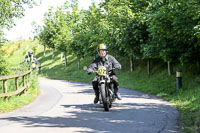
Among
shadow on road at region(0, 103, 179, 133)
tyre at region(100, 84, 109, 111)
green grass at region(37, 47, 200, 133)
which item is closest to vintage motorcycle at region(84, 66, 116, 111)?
tyre at region(100, 84, 109, 111)

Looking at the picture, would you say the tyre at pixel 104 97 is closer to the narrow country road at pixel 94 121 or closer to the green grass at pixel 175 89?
the narrow country road at pixel 94 121

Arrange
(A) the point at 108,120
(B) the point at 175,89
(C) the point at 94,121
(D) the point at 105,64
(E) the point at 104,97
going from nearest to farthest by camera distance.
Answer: (C) the point at 94,121, (A) the point at 108,120, (E) the point at 104,97, (D) the point at 105,64, (B) the point at 175,89

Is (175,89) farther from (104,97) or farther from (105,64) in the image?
(104,97)

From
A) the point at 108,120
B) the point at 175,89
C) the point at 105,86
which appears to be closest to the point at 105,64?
the point at 105,86

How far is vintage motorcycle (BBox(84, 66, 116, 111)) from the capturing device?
28.2ft

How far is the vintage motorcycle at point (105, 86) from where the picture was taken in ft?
28.2

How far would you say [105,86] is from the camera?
8.87 metres

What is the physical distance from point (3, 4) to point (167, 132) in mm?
10459

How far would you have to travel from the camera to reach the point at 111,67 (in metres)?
9.23

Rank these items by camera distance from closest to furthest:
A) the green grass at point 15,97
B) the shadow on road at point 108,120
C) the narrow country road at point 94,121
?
the narrow country road at point 94,121
the shadow on road at point 108,120
the green grass at point 15,97

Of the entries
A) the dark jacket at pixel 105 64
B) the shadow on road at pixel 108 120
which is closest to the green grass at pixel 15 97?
the shadow on road at pixel 108 120

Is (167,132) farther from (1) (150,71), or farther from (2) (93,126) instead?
(1) (150,71)

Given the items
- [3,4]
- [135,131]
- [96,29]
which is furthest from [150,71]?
[135,131]

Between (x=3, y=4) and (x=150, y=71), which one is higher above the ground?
(x=3, y=4)
